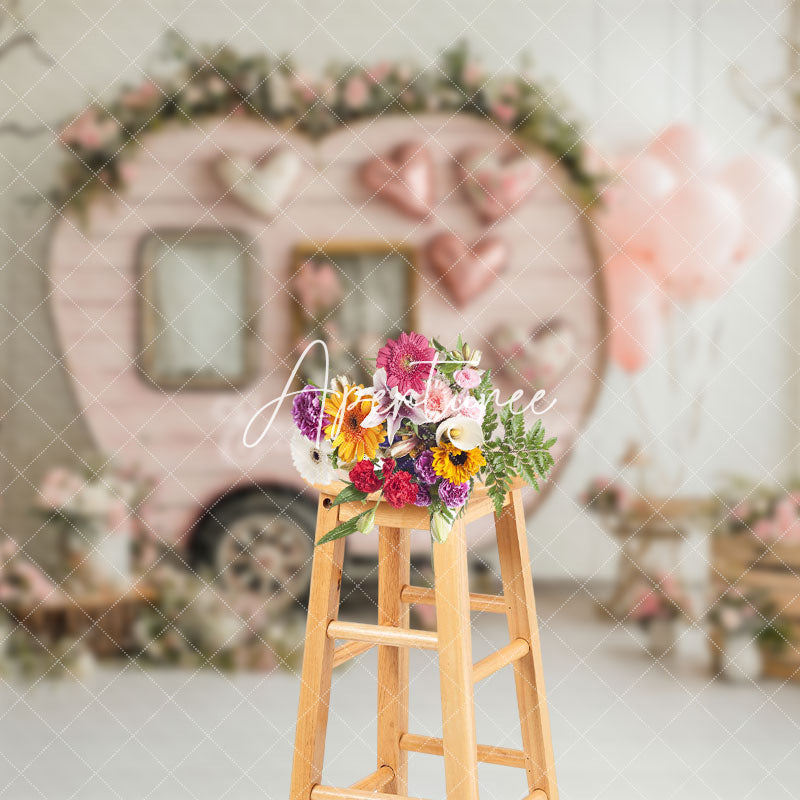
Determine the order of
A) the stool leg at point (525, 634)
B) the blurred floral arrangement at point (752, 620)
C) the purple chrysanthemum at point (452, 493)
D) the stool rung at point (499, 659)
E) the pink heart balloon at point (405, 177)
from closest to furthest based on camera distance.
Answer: the purple chrysanthemum at point (452, 493) < the stool rung at point (499, 659) < the stool leg at point (525, 634) < the blurred floral arrangement at point (752, 620) < the pink heart balloon at point (405, 177)

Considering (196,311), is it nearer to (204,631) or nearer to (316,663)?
(204,631)

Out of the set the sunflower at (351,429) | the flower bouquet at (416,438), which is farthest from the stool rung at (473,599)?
the sunflower at (351,429)

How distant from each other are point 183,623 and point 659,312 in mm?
1614

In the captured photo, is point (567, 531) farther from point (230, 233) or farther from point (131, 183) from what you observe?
point (131, 183)

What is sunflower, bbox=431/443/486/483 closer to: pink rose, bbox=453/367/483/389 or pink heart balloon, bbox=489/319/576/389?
pink rose, bbox=453/367/483/389

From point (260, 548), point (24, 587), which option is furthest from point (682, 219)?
point (24, 587)

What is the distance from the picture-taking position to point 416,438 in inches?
57.9

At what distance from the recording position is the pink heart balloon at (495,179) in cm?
291

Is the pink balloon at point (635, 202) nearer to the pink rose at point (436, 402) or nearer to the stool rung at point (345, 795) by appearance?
the pink rose at point (436, 402)

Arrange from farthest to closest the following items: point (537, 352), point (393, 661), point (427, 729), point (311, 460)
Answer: point (537, 352), point (427, 729), point (393, 661), point (311, 460)

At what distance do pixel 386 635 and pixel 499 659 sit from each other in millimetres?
193

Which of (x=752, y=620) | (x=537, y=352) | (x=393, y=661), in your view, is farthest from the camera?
(x=537, y=352)

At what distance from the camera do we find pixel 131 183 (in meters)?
2.94

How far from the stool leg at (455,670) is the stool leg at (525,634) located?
19 centimetres
